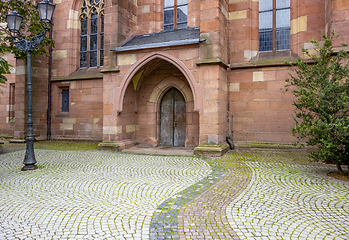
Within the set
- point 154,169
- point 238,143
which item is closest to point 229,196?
point 154,169

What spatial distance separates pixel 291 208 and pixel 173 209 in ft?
5.86

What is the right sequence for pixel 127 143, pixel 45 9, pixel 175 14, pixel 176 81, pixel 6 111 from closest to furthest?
pixel 45 9 → pixel 127 143 → pixel 176 81 → pixel 175 14 → pixel 6 111

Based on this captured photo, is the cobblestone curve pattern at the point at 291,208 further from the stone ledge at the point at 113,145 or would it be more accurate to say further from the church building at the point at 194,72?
the stone ledge at the point at 113,145

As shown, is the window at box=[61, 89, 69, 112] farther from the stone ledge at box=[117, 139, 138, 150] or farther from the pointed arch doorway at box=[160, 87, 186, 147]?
the pointed arch doorway at box=[160, 87, 186, 147]

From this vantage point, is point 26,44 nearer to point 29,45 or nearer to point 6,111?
point 29,45

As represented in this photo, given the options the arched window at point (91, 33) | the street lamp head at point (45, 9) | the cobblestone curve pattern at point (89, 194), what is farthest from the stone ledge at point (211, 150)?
the arched window at point (91, 33)

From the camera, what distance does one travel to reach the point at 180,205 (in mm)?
4219

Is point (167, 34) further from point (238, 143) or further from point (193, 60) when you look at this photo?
point (238, 143)

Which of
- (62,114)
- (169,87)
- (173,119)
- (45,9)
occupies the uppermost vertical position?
(45,9)

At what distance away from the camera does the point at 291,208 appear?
4020 millimetres

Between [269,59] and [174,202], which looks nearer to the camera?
[174,202]

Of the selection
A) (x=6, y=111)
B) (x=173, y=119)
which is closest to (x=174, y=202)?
(x=173, y=119)

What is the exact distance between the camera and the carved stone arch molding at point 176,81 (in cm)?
912

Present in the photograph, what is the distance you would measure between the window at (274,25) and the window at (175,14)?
124 inches
